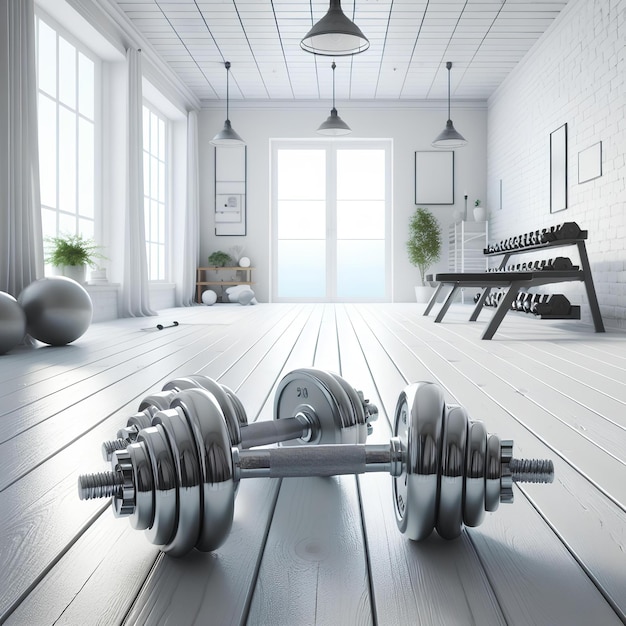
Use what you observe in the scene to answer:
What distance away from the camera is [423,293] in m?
8.95

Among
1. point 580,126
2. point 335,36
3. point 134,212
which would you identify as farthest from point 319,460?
point 134,212

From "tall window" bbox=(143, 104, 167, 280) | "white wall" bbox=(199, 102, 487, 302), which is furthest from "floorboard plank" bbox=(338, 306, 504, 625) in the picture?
"white wall" bbox=(199, 102, 487, 302)

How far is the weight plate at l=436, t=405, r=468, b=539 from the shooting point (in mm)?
775

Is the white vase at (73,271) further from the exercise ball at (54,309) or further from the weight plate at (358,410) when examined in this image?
the weight plate at (358,410)

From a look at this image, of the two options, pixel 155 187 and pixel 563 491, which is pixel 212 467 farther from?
pixel 155 187

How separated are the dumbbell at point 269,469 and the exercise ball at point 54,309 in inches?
111

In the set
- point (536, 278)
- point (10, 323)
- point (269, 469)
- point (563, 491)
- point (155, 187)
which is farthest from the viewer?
point (155, 187)

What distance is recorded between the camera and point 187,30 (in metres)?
6.45

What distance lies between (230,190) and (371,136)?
7.14ft

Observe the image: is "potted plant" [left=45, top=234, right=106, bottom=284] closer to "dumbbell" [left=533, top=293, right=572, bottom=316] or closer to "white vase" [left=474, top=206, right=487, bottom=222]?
"dumbbell" [left=533, top=293, right=572, bottom=316]

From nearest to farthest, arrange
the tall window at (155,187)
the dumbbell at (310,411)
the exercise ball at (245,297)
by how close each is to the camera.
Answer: the dumbbell at (310,411) < the tall window at (155,187) < the exercise ball at (245,297)

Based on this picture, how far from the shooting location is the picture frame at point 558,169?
229 inches

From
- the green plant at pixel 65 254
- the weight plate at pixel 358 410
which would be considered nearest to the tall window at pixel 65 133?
the green plant at pixel 65 254

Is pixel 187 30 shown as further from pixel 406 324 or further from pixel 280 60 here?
pixel 406 324
